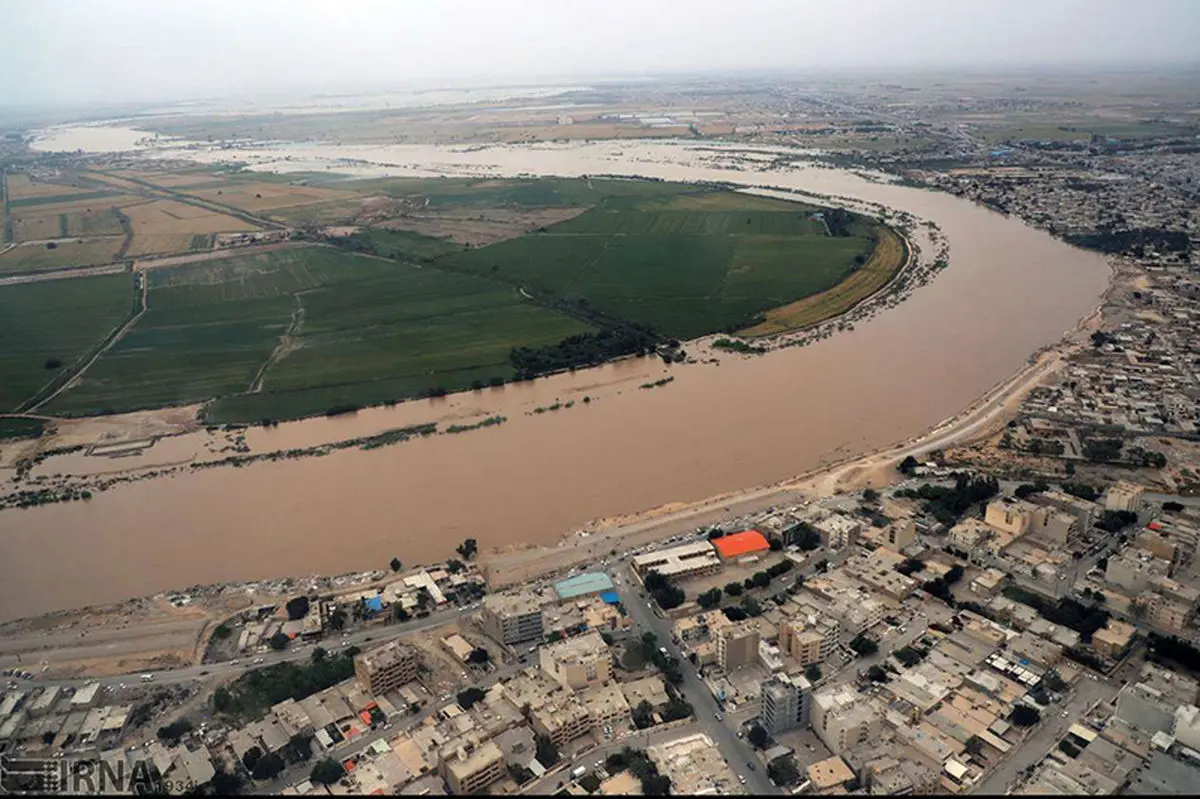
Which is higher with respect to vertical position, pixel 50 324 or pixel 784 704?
pixel 50 324

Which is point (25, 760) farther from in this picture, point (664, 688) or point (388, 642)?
point (664, 688)

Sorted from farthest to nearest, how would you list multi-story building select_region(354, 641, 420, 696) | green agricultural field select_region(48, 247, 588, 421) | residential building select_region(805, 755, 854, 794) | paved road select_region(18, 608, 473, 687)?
1. green agricultural field select_region(48, 247, 588, 421)
2. paved road select_region(18, 608, 473, 687)
3. multi-story building select_region(354, 641, 420, 696)
4. residential building select_region(805, 755, 854, 794)

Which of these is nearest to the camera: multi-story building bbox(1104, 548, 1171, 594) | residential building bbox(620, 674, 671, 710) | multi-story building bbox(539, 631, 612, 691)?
residential building bbox(620, 674, 671, 710)

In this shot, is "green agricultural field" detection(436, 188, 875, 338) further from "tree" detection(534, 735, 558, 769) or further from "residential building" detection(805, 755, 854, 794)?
"residential building" detection(805, 755, 854, 794)

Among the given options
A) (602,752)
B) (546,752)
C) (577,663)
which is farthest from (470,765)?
(577,663)

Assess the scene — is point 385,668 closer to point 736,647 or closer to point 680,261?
point 736,647

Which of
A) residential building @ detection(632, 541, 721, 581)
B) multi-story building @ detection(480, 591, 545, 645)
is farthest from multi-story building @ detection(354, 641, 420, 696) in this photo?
residential building @ detection(632, 541, 721, 581)
